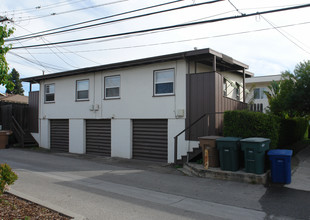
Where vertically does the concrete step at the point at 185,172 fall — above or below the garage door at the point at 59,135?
below

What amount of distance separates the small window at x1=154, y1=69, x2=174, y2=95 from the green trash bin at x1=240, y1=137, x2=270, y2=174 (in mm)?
4591

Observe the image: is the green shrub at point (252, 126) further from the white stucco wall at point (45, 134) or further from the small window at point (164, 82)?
the white stucco wall at point (45, 134)

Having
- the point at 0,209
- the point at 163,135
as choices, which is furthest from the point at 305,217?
the point at 163,135

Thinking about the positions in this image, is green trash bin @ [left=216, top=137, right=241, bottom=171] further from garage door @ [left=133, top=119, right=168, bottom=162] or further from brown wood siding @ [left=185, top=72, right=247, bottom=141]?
garage door @ [left=133, top=119, right=168, bottom=162]

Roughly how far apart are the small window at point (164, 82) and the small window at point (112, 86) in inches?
91.2

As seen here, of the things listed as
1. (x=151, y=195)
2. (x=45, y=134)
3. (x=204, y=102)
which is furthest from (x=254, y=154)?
(x=45, y=134)

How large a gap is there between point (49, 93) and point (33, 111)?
76.7 inches

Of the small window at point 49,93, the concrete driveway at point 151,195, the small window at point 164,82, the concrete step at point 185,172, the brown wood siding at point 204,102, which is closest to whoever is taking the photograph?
the concrete driveway at point 151,195

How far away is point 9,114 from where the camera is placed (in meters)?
17.9

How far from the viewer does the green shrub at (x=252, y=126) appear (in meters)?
8.81

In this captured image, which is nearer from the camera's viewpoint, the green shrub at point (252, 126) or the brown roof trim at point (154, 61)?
the green shrub at point (252, 126)

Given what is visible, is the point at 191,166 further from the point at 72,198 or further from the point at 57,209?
the point at 57,209

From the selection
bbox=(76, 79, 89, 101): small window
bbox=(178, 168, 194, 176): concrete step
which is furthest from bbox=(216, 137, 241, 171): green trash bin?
bbox=(76, 79, 89, 101): small window

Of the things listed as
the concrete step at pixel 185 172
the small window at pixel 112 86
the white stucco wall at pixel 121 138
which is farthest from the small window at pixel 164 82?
A: the concrete step at pixel 185 172
